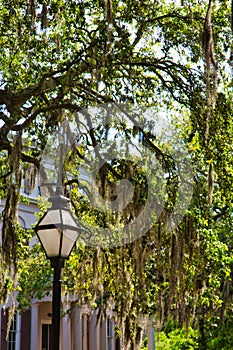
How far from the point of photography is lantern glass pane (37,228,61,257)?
6.23 m

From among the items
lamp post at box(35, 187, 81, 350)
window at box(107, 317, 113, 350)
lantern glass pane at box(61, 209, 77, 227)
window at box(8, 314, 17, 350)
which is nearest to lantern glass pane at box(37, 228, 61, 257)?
lamp post at box(35, 187, 81, 350)

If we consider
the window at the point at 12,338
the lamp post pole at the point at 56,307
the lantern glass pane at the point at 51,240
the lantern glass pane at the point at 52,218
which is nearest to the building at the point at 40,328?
the window at the point at 12,338

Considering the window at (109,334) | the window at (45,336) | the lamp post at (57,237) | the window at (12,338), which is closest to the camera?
the lamp post at (57,237)

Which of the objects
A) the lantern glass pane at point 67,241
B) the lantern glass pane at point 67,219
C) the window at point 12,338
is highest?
the lantern glass pane at point 67,219

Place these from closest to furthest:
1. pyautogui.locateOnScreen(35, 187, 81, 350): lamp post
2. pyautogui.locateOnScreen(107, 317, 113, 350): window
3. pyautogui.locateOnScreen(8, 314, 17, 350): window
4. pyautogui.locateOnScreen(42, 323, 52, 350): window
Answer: pyautogui.locateOnScreen(35, 187, 81, 350): lamp post, pyautogui.locateOnScreen(8, 314, 17, 350): window, pyautogui.locateOnScreen(42, 323, 52, 350): window, pyautogui.locateOnScreen(107, 317, 113, 350): window

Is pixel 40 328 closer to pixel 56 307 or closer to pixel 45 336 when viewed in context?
pixel 45 336

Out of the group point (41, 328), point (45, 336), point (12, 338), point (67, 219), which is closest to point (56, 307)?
point (67, 219)

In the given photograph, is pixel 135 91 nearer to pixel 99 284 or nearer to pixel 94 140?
pixel 94 140

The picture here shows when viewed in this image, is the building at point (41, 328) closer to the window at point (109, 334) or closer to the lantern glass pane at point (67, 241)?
the window at point (109, 334)

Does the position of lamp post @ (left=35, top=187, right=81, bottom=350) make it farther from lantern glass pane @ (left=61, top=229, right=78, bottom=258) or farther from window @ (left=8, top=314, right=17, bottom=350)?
window @ (left=8, top=314, right=17, bottom=350)

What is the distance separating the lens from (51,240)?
20.6ft

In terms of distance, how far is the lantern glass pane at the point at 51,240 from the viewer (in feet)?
20.4

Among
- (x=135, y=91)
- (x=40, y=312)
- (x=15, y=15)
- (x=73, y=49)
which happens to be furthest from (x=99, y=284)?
(x=40, y=312)

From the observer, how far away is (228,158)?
10055 mm
